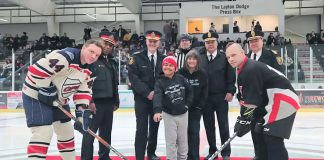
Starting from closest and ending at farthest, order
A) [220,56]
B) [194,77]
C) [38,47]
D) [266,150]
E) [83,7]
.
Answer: [266,150] < [194,77] < [220,56] < [38,47] < [83,7]

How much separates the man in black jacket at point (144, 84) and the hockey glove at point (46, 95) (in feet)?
2.91

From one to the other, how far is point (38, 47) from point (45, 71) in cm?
1363

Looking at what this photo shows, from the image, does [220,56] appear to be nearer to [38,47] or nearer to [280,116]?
[280,116]

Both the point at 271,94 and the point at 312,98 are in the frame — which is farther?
the point at 312,98

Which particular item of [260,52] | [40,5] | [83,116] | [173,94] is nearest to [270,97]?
[173,94]

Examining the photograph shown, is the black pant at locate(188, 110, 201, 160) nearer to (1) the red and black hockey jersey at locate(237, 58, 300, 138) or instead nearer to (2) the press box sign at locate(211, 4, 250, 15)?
(1) the red and black hockey jersey at locate(237, 58, 300, 138)

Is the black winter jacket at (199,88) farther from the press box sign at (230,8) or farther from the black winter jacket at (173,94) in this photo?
the press box sign at (230,8)

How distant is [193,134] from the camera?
3574 mm

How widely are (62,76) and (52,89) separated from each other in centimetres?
12

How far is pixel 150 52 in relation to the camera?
3.70 m

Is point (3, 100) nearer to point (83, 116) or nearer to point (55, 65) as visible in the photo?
point (83, 116)

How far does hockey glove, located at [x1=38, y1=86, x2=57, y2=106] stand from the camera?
2.84 meters

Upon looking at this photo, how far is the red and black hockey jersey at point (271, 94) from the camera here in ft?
8.55

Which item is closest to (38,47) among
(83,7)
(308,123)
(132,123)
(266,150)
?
(83,7)
